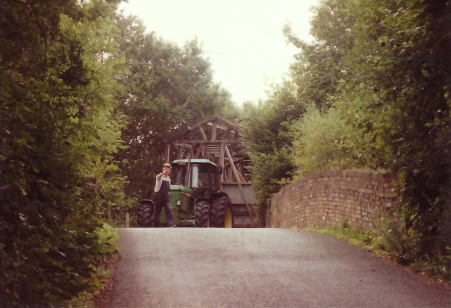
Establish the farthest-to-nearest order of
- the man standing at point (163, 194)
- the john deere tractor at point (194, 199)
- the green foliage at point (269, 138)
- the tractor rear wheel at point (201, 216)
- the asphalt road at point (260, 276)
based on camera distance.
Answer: the green foliage at point (269, 138) < the john deere tractor at point (194, 199) < the tractor rear wheel at point (201, 216) < the man standing at point (163, 194) < the asphalt road at point (260, 276)

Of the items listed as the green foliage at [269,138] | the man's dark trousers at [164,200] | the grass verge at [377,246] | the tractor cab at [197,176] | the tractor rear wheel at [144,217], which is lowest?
the grass verge at [377,246]

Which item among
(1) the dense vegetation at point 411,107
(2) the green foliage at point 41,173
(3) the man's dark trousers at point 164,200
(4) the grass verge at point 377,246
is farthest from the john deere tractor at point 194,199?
(2) the green foliage at point 41,173

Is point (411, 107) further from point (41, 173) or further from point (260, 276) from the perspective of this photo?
point (41, 173)

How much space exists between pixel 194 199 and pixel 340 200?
7409 mm

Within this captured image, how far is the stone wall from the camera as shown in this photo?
413 inches

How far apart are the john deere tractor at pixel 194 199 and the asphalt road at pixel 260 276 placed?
6.57 metres

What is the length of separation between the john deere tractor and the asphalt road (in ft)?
21.6

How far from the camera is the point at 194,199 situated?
19516 mm

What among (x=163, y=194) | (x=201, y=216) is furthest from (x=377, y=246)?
(x=201, y=216)

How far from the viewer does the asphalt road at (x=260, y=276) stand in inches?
263

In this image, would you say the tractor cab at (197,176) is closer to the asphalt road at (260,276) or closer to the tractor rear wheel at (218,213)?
the tractor rear wheel at (218,213)

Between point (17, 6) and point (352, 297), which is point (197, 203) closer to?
point (352, 297)

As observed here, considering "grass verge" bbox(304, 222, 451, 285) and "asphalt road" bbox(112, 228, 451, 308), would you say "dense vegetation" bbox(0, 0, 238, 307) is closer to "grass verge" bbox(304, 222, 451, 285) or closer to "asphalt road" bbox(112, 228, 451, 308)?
"asphalt road" bbox(112, 228, 451, 308)

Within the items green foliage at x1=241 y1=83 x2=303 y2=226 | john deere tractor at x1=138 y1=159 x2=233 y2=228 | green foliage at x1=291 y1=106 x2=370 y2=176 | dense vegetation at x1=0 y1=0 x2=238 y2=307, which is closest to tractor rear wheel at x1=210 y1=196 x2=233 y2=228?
john deere tractor at x1=138 y1=159 x2=233 y2=228
